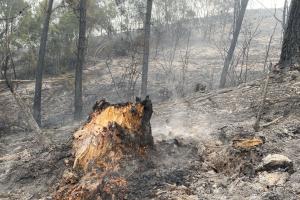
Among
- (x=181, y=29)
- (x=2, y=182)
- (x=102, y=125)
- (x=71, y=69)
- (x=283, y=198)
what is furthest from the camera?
(x=181, y=29)

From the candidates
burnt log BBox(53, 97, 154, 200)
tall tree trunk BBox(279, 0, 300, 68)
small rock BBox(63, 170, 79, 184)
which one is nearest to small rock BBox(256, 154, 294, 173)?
burnt log BBox(53, 97, 154, 200)

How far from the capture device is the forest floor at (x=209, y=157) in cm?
425

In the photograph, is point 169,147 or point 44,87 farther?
point 44,87

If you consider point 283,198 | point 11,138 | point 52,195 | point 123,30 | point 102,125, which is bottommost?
point 11,138

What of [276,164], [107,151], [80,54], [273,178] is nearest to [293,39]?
[276,164]

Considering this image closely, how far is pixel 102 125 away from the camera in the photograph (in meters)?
5.23

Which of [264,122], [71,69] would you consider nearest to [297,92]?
[264,122]

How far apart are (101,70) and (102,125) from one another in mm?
15907

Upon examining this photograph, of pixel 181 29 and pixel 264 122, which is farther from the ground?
pixel 181 29

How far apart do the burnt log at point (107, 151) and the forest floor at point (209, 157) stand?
0.64 feet

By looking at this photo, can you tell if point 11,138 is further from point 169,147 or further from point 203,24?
point 203,24

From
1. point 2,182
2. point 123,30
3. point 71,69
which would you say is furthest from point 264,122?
point 123,30

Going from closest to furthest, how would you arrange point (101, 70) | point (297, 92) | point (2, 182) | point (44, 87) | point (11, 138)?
point (2, 182) < point (297, 92) < point (11, 138) < point (44, 87) < point (101, 70)

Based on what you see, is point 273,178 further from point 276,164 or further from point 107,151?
point 107,151
